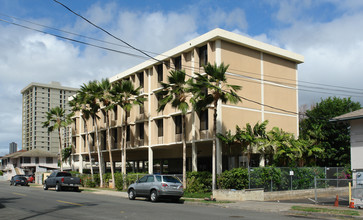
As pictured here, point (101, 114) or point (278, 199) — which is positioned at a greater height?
point (101, 114)

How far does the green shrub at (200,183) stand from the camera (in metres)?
27.7

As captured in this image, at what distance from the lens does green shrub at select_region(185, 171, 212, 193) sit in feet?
90.9

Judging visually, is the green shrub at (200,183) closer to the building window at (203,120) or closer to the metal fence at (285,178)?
the metal fence at (285,178)

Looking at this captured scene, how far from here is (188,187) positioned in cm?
2802

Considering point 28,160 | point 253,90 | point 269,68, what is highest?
point 269,68

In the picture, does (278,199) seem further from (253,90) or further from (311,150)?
(253,90)

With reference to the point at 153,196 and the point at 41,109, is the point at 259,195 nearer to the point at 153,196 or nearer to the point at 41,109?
the point at 153,196

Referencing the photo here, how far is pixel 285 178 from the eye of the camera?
26.2 meters

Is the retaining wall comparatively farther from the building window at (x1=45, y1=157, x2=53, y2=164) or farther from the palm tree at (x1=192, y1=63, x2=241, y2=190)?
the building window at (x1=45, y1=157, x2=53, y2=164)

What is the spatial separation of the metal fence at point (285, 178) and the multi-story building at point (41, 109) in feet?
386

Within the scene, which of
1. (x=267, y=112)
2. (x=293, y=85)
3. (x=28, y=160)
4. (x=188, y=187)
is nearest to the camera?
(x=188, y=187)

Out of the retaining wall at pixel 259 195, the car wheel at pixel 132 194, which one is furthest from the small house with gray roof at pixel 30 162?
the retaining wall at pixel 259 195

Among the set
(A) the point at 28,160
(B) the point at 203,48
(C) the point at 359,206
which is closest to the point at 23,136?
(A) the point at 28,160

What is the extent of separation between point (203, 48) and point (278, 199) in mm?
13561
